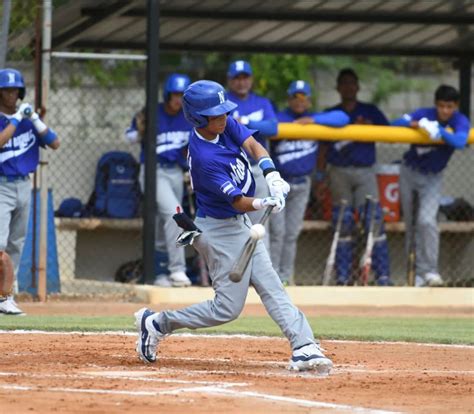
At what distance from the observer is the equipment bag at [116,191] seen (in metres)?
13.9


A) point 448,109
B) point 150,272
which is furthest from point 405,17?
point 150,272

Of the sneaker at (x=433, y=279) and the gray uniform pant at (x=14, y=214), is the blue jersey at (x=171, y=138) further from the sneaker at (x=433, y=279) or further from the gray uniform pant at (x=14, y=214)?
the sneaker at (x=433, y=279)

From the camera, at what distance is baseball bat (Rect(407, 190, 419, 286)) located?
1345 cm

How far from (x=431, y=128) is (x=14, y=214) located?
15.0 ft

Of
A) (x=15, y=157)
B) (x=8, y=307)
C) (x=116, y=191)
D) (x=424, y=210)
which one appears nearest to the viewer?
(x=8, y=307)

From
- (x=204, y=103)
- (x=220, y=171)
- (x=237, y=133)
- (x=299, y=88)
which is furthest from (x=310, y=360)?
(x=299, y=88)

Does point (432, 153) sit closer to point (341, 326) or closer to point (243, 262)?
point (341, 326)

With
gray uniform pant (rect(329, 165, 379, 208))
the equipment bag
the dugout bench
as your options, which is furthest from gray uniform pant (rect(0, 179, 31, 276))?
gray uniform pant (rect(329, 165, 379, 208))

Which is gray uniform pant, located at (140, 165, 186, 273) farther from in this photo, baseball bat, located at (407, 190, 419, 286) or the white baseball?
the white baseball

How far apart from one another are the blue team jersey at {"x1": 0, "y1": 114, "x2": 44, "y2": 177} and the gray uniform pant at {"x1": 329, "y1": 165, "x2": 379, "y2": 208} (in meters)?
3.72

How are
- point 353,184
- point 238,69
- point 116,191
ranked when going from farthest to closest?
1. point 116,191
2. point 353,184
3. point 238,69

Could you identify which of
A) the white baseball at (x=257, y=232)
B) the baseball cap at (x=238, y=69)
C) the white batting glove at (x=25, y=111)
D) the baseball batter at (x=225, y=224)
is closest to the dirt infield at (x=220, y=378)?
the baseball batter at (x=225, y=224)

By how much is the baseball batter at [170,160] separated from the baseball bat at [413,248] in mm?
2621

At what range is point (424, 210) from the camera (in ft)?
43.3
